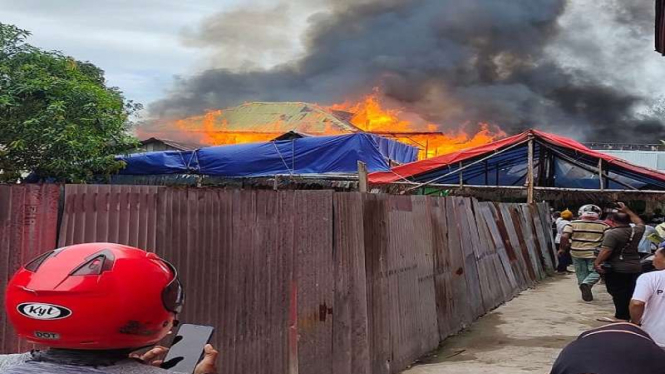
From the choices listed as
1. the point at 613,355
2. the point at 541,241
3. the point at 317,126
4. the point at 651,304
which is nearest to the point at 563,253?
the point at 541,241

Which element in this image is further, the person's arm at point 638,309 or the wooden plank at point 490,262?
the wooden plank at point 490,262

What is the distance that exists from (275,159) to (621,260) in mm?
11200

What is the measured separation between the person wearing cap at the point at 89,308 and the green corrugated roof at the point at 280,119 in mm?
25285

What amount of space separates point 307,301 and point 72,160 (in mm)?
11458

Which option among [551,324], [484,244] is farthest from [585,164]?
[551,324]

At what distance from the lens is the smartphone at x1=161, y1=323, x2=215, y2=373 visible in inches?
74.5

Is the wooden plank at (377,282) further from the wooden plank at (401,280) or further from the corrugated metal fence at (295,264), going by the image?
the wooden plank at (401,280)

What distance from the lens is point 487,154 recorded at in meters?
17.3


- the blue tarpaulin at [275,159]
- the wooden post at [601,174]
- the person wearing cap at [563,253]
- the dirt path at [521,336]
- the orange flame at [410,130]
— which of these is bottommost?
the dirt path at [521,336]

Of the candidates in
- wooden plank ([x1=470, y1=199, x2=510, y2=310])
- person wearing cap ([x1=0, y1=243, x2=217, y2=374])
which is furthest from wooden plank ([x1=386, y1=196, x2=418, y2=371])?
person wearing cap ([x1=0, y1=243, x2=217, y2=374])

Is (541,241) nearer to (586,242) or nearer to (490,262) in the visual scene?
(586,242)

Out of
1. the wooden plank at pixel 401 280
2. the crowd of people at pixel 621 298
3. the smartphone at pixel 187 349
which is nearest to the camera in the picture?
the smartphone at pixel 187 349

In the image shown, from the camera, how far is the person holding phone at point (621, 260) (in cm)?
856

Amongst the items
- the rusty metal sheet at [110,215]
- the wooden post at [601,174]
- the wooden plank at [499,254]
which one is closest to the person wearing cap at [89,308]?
the rusty metal sheet at [110,215]
